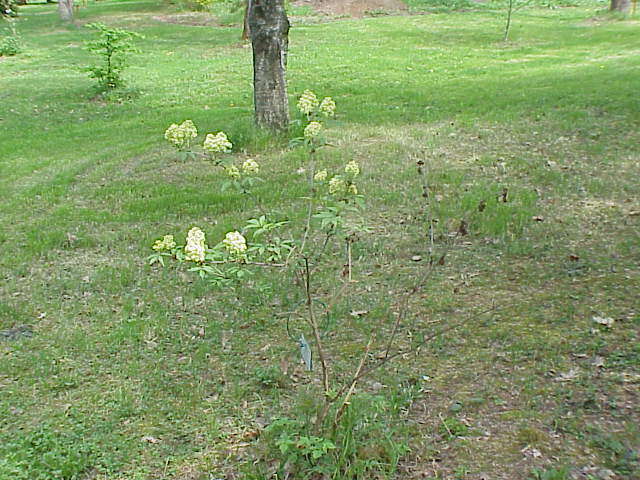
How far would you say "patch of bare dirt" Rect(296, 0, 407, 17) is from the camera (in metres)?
25.3

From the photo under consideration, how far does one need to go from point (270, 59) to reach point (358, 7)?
19.0 metres

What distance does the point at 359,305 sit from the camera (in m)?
4.50

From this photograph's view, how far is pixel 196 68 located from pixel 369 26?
304 inches

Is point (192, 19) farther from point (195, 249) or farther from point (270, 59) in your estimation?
point (195, 249)

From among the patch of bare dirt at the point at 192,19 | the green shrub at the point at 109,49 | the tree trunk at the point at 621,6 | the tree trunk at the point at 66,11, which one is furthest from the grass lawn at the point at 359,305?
the tree trunk at the point at 66,11

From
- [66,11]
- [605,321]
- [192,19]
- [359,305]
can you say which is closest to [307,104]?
[359,305]

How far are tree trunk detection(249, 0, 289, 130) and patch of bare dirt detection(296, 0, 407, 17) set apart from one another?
710 inches

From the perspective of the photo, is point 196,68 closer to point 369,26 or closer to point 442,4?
point 369,26

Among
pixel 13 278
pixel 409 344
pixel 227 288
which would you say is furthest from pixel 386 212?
pixel 13 278

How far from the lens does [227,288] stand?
484 centimetres

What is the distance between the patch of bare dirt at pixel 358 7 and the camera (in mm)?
25297

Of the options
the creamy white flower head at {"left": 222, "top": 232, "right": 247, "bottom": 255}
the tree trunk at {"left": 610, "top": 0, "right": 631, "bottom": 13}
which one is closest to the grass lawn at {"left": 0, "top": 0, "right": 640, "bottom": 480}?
the creamy white flower head at {"left": 222, "top": 232, "right": 247, "bottom": 255}

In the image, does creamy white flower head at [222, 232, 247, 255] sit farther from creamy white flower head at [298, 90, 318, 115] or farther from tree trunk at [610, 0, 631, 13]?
tree trunk at [610, 0, 631, 13]

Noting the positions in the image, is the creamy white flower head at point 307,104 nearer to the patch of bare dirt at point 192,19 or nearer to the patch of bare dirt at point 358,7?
the patch of bare dirt at point 192,19
